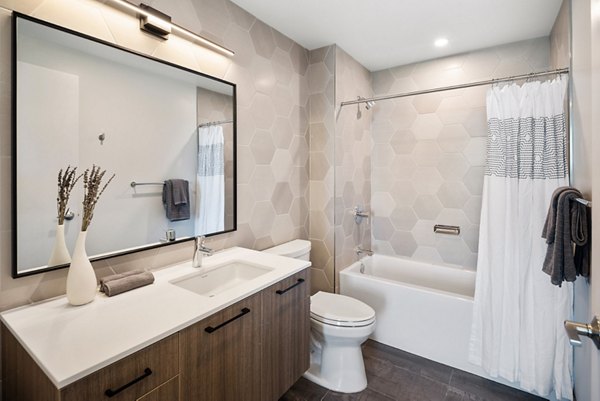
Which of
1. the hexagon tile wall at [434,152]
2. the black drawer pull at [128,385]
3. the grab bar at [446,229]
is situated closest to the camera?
the black drawer pull at [128,385]

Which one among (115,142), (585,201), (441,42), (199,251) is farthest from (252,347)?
(441,42)

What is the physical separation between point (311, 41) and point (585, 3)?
70.8 inches

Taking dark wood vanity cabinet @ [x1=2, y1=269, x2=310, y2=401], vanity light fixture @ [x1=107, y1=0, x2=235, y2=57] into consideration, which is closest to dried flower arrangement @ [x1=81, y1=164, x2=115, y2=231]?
dark wood vanity cabinet @ [x1=2, y1=269, x2=310, y2=401]

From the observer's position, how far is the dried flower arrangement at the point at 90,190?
121 cm

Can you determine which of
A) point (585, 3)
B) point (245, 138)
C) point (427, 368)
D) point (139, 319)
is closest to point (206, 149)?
point (245, 138)

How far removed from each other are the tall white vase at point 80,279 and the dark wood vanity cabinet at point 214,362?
21 cm

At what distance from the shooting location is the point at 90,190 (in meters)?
1.22

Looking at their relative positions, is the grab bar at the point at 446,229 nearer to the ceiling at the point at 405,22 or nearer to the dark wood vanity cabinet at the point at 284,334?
the ceiling at the point at 405,22

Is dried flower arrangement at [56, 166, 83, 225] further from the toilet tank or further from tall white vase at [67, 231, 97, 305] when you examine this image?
the toilet tank

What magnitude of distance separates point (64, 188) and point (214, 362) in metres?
0.94

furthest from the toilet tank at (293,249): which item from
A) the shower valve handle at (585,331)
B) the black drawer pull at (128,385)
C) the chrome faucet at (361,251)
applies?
the shower valve handle at (585,331)

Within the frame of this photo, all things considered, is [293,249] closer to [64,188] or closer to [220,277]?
[220,277]

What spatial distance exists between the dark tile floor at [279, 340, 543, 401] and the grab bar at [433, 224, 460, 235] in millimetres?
1205

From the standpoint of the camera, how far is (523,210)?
188 centimetres
